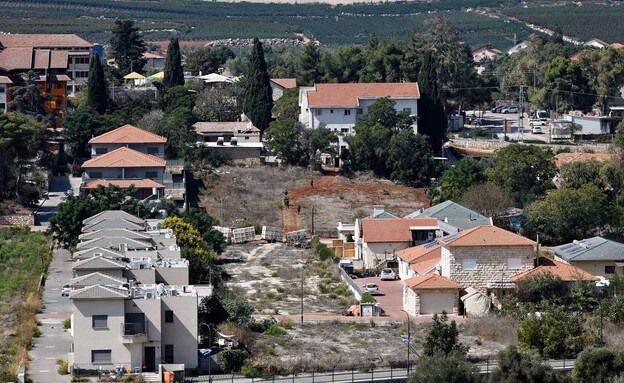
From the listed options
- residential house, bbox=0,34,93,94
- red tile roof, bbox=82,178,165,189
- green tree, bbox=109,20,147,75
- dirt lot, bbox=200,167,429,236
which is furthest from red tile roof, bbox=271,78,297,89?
red tile roof, bbox=82,178,165,189

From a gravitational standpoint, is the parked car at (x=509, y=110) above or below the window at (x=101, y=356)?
above

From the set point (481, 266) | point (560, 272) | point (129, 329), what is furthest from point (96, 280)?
point (560, 272)

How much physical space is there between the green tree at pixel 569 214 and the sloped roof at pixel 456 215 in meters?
3.54

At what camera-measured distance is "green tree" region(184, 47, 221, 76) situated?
13138 cm

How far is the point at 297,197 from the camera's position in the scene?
90.8 meters

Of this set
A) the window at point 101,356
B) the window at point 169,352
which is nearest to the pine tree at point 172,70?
the window at point 169,352

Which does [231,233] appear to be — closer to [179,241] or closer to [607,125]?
[179,241]

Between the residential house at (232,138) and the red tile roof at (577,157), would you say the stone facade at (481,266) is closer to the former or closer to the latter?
the red tile roof at (577,157)

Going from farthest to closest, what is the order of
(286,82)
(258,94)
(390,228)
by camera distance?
1. (286,82)
2. (258,94)
3. (390,228)

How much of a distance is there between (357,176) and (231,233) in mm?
13349

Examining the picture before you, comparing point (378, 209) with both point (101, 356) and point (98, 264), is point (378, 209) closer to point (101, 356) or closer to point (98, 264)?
point (98, 264)

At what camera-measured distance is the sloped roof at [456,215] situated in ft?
257

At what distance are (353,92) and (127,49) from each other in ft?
98.8

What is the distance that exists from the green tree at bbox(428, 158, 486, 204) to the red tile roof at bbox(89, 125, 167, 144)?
17.5 metres
